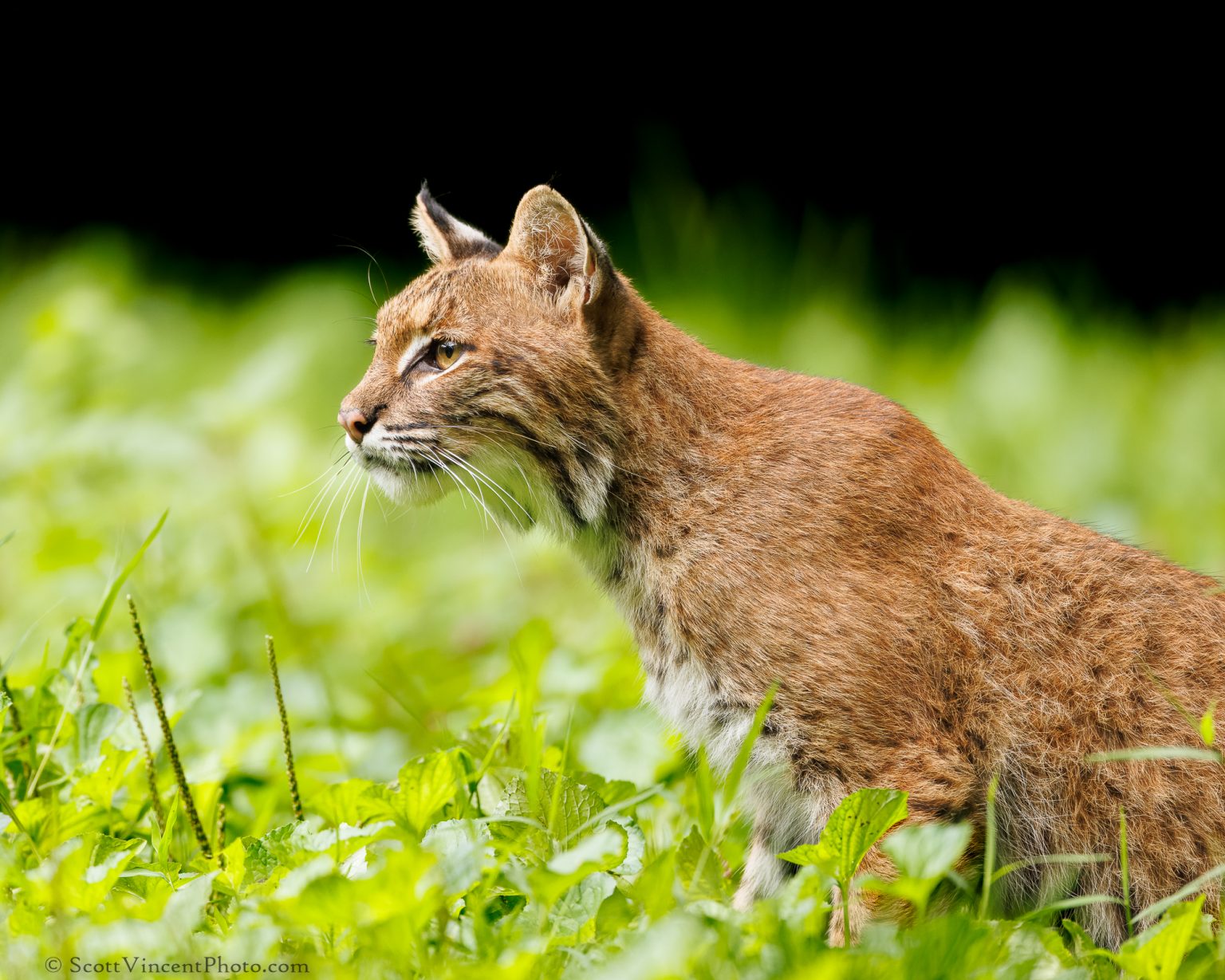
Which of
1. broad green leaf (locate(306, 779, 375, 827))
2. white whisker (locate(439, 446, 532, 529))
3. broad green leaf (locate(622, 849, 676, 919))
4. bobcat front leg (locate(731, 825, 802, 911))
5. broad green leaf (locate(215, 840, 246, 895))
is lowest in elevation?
bobcat front leg (locate(731, 825, 802, 911))

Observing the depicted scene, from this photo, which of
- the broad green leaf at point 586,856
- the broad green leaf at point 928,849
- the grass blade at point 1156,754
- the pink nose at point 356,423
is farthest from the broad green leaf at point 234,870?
the grass blade at point 1156,754

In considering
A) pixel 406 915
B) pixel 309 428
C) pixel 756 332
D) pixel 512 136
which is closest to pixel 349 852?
pixel 406 915

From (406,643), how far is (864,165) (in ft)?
24.9

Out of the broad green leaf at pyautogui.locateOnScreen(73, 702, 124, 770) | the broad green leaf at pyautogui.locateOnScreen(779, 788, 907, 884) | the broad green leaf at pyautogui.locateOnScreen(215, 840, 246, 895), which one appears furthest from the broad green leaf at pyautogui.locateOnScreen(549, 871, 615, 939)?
the broad green leaf at pyautogui.locateOnScreen(73, 702, 124, 770)

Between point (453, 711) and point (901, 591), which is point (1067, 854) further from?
point (453, 711)

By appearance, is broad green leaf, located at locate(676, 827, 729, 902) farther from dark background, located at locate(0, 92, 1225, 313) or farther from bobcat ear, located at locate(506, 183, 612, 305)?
dark background, located at locate(0, 92, 1225, 313)

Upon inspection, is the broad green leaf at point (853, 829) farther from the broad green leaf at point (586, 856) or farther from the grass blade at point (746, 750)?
the broad green leaf at point (586, 856)

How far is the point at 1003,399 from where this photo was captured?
7480 millimetres

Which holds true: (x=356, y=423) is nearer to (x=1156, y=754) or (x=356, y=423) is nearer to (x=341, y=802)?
(x=341, y=802)

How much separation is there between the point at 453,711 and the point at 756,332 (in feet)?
16.5

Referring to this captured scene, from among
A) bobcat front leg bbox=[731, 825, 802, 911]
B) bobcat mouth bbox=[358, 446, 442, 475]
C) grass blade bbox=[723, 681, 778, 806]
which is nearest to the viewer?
grass blade bbox=[723, 681, 778, 806]

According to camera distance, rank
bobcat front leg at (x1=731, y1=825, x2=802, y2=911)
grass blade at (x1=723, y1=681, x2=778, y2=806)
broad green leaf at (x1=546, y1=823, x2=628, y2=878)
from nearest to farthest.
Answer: broad green leaf at (x1=546, y1=823, x2=628, y2=878), grass blade at (x1=723, y1=681, x2=778, y2=806), bobcat front leg at (x1=731, y1=825, x2=802, y2=911)

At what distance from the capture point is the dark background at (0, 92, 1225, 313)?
37.6 feet

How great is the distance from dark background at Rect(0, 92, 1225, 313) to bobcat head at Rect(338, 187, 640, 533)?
7.74 m
